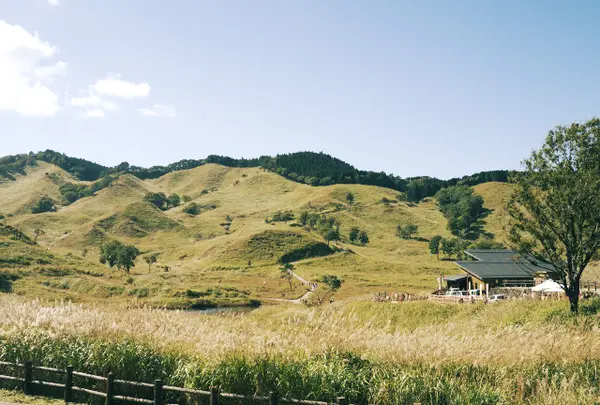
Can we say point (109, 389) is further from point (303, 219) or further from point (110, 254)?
point (303, 219)

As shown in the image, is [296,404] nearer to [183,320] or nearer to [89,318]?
[183,320]

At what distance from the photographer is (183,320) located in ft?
47.3

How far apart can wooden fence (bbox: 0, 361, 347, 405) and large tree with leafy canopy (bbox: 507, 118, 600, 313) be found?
20439 mm

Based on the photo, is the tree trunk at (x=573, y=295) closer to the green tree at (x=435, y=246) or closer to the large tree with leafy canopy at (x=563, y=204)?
the large tree with leafy canopy at (x=563, y=204)

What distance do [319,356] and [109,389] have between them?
5380 mm

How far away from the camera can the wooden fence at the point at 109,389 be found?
10.7 m

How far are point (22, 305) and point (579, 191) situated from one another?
26.3 m

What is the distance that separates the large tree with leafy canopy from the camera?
25188 millimetres

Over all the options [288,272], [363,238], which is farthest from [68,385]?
[363,238]

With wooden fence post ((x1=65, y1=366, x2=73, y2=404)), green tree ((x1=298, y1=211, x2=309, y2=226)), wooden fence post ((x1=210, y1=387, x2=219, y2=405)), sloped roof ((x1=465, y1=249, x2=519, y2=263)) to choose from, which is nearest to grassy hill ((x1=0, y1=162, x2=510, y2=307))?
green tree ((x1=298, y1=211, x2=309, y2=226))

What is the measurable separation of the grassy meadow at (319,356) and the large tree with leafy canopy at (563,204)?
12039 mm

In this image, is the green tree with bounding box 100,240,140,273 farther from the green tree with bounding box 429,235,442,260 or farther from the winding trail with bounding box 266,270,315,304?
the green tree with bounding box 429,235,442,260

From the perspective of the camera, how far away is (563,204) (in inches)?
1007

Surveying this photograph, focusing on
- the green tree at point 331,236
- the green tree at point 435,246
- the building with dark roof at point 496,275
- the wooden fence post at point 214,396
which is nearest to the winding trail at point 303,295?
the building with dark roof at point 496,275
